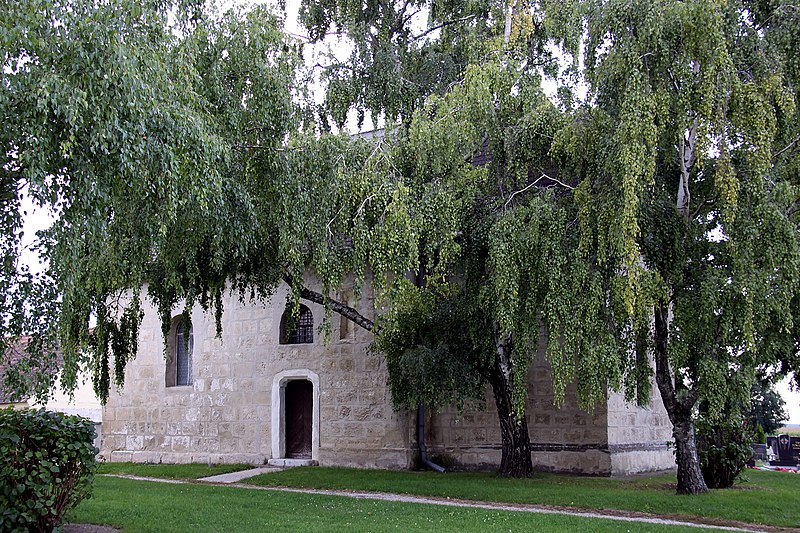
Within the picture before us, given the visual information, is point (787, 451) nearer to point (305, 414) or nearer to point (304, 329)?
point (305, 414)

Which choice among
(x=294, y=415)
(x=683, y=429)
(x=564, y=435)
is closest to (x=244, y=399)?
(x=294, y=415)

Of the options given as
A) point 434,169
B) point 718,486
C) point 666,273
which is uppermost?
point 434,169

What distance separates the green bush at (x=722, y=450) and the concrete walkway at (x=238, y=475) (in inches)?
329

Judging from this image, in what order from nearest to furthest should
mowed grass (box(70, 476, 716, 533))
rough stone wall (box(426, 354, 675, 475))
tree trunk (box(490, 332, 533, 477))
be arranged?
mowed grass (box(70, 476, 716, 533))
tree trunk (box(490, 332, 533, 477))
rough stone wall (box(426, 354, 675, 475))

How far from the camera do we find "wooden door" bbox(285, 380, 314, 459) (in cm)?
1734

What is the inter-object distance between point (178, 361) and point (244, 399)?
8.96ft

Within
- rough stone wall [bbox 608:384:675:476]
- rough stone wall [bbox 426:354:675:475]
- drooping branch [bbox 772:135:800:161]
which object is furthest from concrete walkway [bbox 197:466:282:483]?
drooping branch [bbox 772:135:800:161]

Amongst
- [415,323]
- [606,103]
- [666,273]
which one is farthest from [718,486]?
[606,103]

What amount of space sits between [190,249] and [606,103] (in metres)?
6.18

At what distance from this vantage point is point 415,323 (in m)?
13.3

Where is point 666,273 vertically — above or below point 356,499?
above

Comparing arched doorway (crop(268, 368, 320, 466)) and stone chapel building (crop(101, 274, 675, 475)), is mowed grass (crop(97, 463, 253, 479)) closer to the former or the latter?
stone chapel building (crop(101, 274, 675, 475))

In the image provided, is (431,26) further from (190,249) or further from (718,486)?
(718,486)

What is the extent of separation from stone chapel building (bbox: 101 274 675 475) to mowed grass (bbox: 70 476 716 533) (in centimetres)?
368
